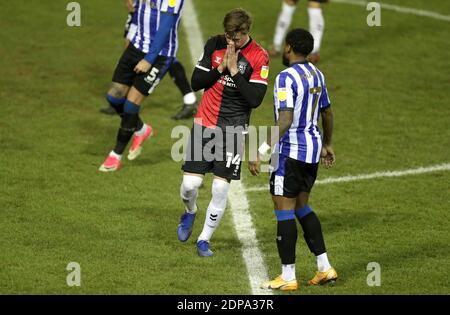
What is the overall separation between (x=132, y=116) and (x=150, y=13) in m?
1.26

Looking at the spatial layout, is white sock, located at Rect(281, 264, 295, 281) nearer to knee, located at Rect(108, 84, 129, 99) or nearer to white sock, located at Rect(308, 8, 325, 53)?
knee, located at Rect(108, 84, 129, 99)

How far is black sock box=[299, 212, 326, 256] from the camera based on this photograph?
880cm

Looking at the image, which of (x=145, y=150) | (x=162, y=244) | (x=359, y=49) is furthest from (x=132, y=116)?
(x=359, y=49)

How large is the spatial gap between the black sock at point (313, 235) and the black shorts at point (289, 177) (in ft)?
0.96

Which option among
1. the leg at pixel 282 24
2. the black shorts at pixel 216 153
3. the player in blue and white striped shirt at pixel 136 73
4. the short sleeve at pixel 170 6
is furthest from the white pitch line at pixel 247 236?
the leg at pixel 282 24

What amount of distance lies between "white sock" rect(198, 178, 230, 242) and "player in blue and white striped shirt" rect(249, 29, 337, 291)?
83 cm

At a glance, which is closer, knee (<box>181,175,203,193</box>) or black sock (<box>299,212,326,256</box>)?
black sock (<box>299,212,326,256</box>)

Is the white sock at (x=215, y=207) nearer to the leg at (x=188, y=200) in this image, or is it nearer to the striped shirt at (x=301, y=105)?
the leg at (x=188, y=200)

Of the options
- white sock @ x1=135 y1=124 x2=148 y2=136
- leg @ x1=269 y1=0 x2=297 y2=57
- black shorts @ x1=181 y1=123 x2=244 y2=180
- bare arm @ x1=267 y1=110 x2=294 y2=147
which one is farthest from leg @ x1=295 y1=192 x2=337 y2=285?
leg @ x1=269 y1=0 x2=297 y2=57

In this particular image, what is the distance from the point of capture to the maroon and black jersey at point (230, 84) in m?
9.13

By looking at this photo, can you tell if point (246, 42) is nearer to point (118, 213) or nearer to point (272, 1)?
point (118, 213)

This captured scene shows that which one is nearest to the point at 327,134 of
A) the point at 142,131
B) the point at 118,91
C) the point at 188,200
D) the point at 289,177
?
the point at 289,177

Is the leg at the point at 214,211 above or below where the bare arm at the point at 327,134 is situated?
below

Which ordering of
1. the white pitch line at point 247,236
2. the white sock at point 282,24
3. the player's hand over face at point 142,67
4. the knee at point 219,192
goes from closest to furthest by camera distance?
the white pitch line at point 247,236, the knee at point 219,192, the player's hand over face at point 142,67, the white sock at point 282,24
